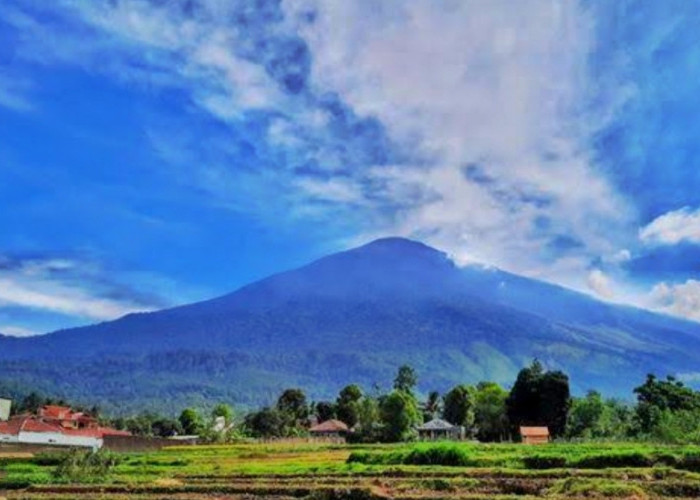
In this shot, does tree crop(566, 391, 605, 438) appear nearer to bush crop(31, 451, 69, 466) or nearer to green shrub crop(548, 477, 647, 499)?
bush crop(31, 451, 69, 466)

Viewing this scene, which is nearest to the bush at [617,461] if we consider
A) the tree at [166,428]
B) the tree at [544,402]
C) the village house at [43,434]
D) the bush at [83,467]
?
the bush at [83,467]

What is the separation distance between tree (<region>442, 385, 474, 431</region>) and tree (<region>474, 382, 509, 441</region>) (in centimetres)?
97

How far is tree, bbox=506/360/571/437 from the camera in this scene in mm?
72625

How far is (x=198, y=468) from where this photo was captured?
134 ft

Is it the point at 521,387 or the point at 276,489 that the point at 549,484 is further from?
the point at 521,387

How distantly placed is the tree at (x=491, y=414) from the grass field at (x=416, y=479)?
132ft

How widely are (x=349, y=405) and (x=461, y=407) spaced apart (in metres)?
14.6

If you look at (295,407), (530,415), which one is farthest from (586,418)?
(295,407)

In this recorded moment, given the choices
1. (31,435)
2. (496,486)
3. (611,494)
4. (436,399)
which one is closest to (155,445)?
(31,435)

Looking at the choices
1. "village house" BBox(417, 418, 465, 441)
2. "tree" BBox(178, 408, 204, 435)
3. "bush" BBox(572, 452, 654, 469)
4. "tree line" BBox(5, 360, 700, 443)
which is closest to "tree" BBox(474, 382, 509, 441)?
"tree line" BBox(5, 360, 700, 443)

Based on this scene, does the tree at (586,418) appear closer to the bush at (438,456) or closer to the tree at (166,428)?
the bush at (438,456)

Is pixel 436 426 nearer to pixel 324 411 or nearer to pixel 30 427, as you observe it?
pixel 324 411

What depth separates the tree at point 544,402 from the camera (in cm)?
7262

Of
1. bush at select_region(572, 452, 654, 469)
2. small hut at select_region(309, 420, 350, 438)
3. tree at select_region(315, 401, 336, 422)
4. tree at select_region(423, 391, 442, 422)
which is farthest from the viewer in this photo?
tree at select_region(315, 401, 336, 422)
